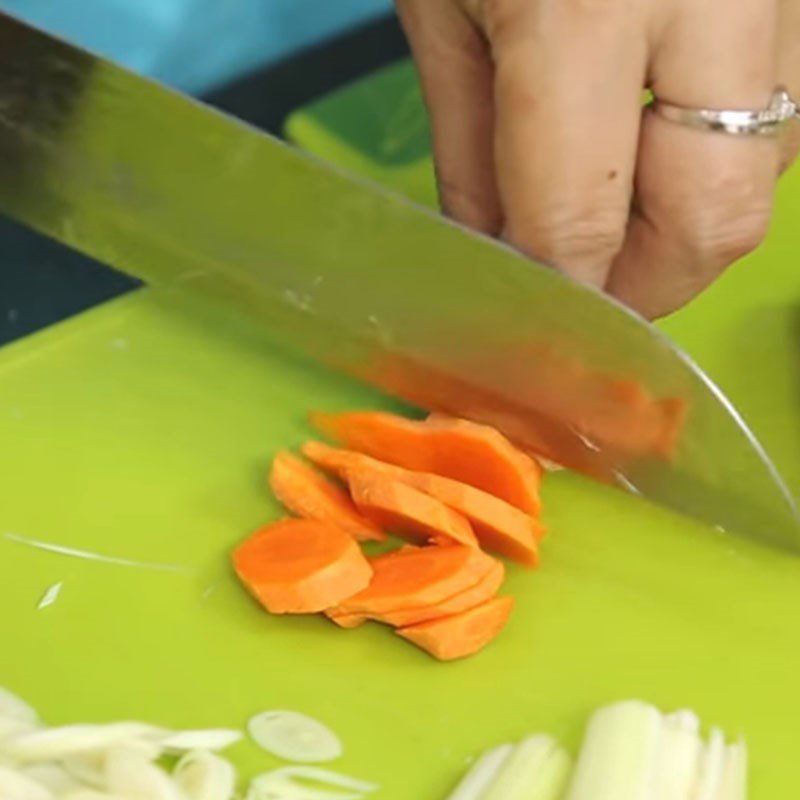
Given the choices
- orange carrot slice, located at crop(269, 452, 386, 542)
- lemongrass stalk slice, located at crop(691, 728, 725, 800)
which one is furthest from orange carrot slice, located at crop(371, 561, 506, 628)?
lemongrass stalk slice, located at crop(691, 728, 725, 800)

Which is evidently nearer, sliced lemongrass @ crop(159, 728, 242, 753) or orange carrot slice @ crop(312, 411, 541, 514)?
sliced lemongrass @ crop(159, 728, 242, 753)

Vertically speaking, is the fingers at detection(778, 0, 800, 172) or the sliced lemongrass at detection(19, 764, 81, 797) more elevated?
the fingers at detection(778, 0, 800, 172)

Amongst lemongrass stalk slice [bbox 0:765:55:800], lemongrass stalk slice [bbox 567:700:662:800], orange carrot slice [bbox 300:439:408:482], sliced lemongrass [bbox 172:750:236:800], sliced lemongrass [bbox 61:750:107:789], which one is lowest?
sliced lemongrass [bbox 61:750:107:789]

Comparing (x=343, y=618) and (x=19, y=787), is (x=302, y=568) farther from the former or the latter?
(x=19, y=787)

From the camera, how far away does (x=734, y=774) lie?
1114 millimetres

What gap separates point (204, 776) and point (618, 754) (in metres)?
0.30

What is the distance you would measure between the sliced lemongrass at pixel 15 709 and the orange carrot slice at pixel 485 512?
0.34 meters

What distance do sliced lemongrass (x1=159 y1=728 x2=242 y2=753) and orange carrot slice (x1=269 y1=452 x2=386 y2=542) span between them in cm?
23

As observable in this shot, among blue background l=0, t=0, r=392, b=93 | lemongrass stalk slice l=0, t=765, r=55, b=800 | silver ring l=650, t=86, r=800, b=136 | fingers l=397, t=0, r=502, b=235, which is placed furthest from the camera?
blue background l=0, t=0, r=392, b=93

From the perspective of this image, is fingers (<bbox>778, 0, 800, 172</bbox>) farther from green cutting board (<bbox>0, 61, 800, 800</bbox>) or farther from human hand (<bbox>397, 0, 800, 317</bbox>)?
green cutting board (<bbox>0, 61, 800, 800</bbox>)

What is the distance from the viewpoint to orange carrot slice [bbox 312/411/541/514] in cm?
129

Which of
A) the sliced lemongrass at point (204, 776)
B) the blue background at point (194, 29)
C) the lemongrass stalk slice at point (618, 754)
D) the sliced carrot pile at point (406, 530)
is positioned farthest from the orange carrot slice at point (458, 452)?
the blue background at point (194, 29)

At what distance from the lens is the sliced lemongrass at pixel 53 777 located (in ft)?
3.52

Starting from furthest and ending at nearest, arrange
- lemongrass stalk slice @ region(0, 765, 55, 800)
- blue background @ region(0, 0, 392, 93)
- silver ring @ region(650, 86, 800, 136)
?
blue background @ region(0, 0, 392, 93) → silver ring @ region(650, 86, 800, 136) → lemongrass stalk slice @ region(0, 765, 55, 800)
